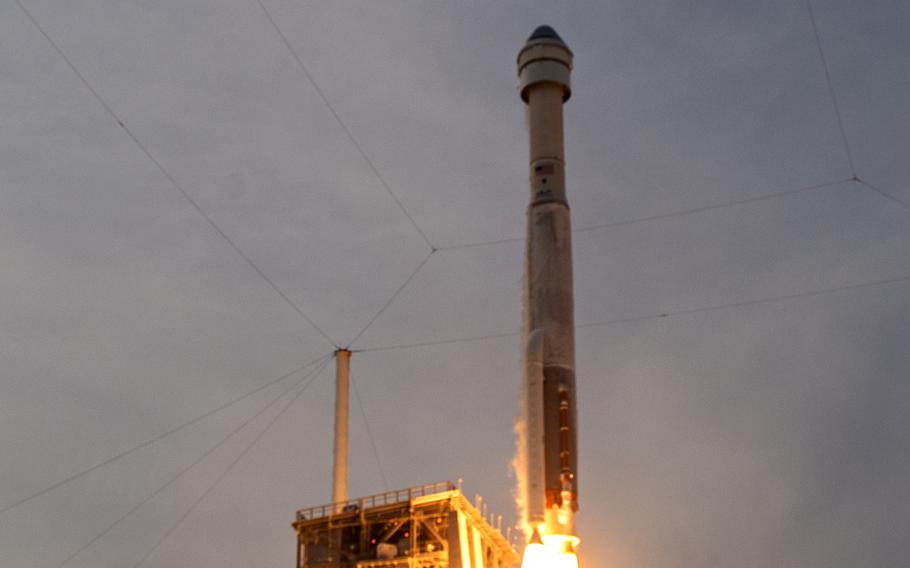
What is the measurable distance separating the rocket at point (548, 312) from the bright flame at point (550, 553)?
0.33ft

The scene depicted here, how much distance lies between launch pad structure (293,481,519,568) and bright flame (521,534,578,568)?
19682 mm

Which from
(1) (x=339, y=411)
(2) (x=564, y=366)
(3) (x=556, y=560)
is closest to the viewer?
(3) (x=556, y=560)

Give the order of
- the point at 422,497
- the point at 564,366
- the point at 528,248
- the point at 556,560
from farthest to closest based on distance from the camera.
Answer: the point at 422,497 → the point at 528,248 → the point at 564,366 → the point at 556,560

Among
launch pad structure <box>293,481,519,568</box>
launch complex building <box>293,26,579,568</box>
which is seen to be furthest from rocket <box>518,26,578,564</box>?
launch pad structure <box>293,481,519,568</box>

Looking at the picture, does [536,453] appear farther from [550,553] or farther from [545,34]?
[545,34]

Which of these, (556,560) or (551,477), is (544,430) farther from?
(556,560)

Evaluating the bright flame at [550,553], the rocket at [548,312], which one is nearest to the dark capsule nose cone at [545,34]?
the rocket at [548,312]

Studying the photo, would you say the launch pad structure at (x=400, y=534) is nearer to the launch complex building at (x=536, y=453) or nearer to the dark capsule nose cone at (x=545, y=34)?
the launch complex building at (x=536, y=453)

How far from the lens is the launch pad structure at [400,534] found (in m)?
67.6

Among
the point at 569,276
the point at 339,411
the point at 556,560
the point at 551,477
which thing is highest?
the point at 339,411

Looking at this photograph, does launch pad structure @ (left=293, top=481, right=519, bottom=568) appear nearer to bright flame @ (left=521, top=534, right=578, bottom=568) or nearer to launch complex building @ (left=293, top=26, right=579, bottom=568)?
launch complex building @ (left=293, top=26, right=579, bottom=568)

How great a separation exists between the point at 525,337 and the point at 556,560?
9721 millimetres

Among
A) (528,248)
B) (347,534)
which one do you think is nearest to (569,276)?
(528,248)

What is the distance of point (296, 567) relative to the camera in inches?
2805
